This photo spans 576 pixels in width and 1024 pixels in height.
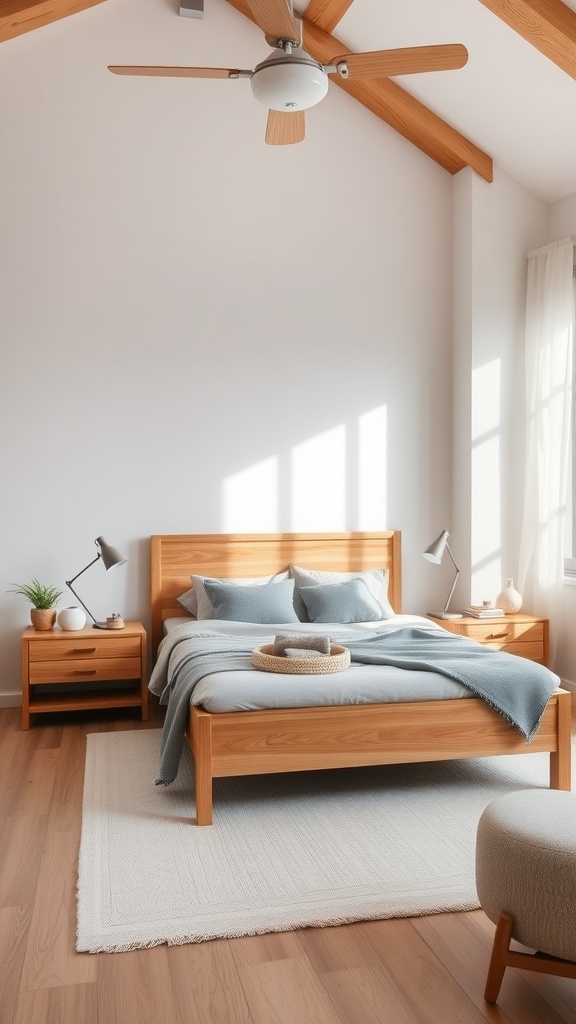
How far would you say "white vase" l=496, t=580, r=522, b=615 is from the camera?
495 centimetres

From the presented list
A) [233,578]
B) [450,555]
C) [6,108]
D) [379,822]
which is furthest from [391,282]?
[379,822]

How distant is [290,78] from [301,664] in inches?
77.8

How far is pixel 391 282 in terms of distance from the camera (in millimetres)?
5242

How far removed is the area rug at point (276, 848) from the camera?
238cm

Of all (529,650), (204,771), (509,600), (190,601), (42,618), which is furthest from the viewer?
(509,600)

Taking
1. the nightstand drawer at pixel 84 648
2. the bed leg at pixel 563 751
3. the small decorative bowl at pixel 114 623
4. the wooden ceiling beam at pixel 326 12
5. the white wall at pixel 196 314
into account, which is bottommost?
the bed leg at pixel 563 751

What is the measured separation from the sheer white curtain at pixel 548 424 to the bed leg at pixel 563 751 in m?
1.66

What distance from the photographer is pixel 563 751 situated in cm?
331

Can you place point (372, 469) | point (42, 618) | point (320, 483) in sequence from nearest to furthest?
point (42, 618)
point (320, 483)
point (372, 469)

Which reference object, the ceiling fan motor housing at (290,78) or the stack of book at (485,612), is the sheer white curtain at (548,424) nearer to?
the stack of book at (485,612)

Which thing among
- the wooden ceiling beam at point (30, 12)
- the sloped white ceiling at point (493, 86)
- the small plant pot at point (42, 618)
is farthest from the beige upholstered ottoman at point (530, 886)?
the wooden ceiling beam at point (30, 12)

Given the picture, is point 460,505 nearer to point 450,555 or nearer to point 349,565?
point 450,555

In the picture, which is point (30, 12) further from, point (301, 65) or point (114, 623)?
point (114, 623)

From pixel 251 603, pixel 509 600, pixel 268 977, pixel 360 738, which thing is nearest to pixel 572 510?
pixel 509 600
